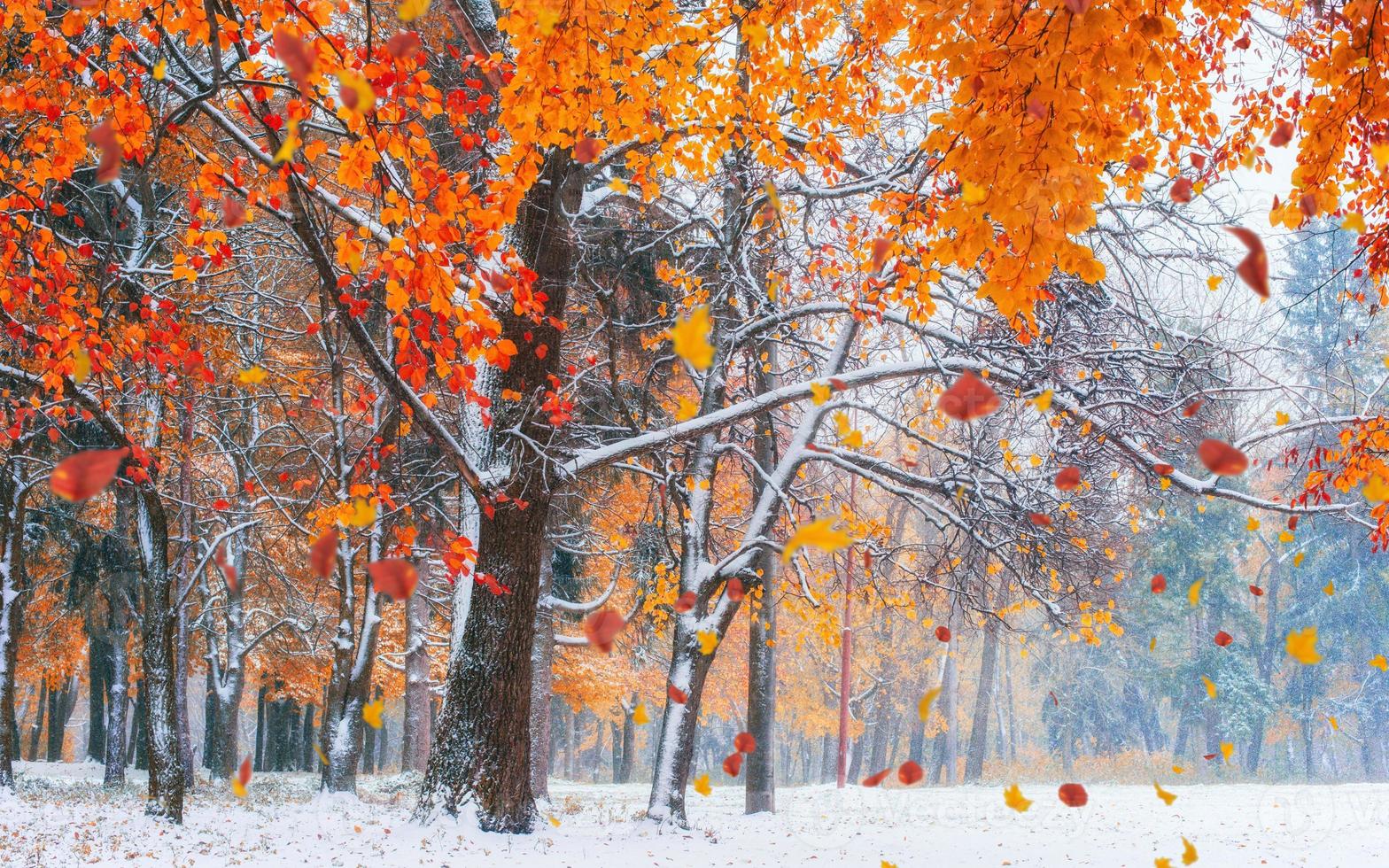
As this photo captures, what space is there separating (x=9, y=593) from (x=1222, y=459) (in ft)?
38.1

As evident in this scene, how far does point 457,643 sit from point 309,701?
15.0 meters

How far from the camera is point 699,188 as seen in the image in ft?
30.9

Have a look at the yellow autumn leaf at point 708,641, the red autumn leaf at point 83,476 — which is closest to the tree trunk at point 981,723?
the yellow autumn leaf at point 708,641

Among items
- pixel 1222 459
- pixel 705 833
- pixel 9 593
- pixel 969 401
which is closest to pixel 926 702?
pixel 969 401

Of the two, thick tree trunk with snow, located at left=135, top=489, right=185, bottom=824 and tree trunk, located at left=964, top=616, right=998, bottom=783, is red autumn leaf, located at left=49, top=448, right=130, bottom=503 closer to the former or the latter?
thick tree trunk with snow, located at left=135, top=489, right=185, bottom=824

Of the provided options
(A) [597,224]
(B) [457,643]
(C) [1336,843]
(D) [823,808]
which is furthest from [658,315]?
(C) [1336,843]

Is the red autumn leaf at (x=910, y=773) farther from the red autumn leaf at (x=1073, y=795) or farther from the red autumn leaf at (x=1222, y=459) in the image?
the red autumn leaf at (x=1222, y=459)

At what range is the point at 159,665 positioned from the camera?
7309 mm

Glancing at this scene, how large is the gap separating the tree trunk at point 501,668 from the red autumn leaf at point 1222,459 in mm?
3938

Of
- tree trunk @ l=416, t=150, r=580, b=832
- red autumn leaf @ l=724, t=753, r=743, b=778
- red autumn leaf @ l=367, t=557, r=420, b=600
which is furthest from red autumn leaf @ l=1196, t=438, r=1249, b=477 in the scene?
tree trunk @ l=416, t=150, r=580, b=832

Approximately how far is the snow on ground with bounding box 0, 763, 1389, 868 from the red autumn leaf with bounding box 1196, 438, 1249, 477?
4.51 metres

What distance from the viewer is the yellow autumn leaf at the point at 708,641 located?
21.2 ft

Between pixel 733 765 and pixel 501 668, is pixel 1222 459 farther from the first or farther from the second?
pixel 501 668

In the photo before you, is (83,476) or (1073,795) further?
(1073,795)
